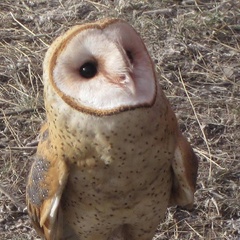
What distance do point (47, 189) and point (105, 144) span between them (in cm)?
40

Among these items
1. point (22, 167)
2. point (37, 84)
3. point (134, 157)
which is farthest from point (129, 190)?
point (37, 84)

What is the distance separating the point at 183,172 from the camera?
11.4 feet

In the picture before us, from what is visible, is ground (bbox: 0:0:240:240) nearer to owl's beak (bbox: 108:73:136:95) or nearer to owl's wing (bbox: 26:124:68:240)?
owl's wing (bbox: 26:124:68:240)

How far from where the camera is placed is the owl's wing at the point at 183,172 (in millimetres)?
3445

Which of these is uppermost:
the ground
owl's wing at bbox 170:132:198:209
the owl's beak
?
the owl's beak

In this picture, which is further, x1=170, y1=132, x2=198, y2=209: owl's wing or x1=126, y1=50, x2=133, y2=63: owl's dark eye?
x1=170, y1=132, x2=198, y2=209: owl's wing

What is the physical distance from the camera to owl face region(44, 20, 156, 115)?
3.02 m

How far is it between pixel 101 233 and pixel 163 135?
623mm

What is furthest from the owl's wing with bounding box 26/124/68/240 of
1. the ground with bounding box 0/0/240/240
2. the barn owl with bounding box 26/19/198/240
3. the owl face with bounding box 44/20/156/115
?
the ground with bounding box 0/0/240/240

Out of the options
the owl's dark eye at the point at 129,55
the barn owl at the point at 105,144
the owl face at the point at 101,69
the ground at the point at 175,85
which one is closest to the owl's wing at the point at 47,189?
the barn owl at the point at 105,144

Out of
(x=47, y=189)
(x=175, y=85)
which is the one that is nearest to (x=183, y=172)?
(x=47, y=189)

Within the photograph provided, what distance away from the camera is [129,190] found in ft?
11.0

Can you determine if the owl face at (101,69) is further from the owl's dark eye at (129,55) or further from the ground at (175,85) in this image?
the ground at (175,85)

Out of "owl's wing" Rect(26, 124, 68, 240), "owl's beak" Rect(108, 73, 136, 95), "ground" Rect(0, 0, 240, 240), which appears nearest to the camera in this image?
"owl's beak" Rect(108, 73, 136, 95)
